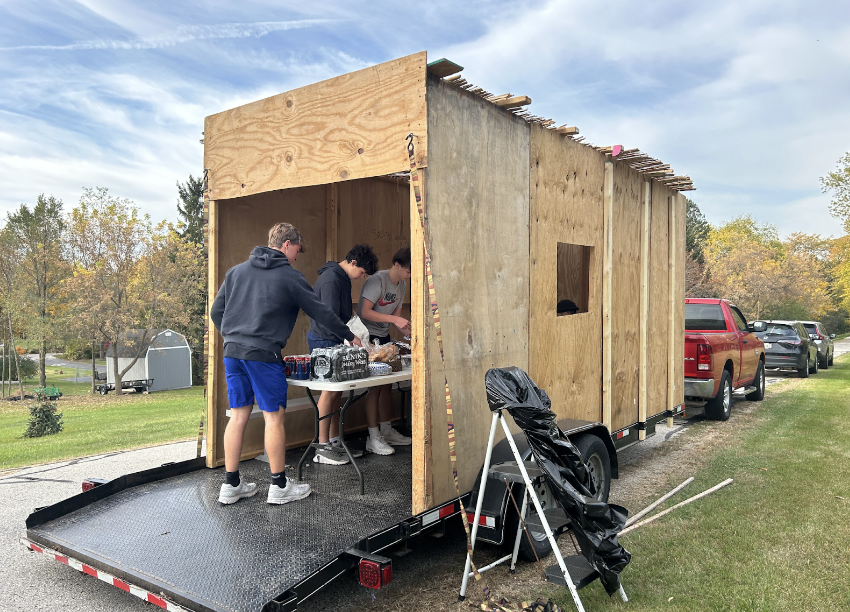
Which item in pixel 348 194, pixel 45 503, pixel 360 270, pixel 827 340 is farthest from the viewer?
pixel 827 340

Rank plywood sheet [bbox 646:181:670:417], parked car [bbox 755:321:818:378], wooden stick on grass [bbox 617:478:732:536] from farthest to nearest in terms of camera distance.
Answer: parked car [bbox 755:321:818:378]
plywood sheet [bbox 646:181:670:417]
wooden stick on grass [bbox 617:478:732:536]

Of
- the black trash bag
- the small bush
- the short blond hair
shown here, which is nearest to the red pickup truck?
the black trash bag

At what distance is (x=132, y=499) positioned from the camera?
4492 mm

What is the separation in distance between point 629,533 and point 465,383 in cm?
197

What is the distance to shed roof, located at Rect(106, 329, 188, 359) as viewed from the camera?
29141 millimetres

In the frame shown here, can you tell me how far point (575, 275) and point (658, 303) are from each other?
180 cm

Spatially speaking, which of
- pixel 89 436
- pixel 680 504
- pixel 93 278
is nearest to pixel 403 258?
pixel 680 504

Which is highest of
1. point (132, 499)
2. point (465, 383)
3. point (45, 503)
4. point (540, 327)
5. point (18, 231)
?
point (18, 231)

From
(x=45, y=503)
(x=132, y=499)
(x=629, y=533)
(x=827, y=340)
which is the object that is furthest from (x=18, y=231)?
(x=827, y=340)

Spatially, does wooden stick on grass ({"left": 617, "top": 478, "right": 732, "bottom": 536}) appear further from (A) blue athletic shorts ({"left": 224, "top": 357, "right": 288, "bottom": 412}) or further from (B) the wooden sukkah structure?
(A) blue athletic shorts ({"left": 224, "top": 357, "right": 288, "bottom": 412})

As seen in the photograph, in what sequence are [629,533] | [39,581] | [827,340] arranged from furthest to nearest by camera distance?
[827,340] < [629,533] < [39,581]

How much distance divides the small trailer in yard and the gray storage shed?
27.4 meters

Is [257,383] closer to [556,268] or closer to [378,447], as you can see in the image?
[378,447]

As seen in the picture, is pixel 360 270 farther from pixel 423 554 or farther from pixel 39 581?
pixel 39 581
